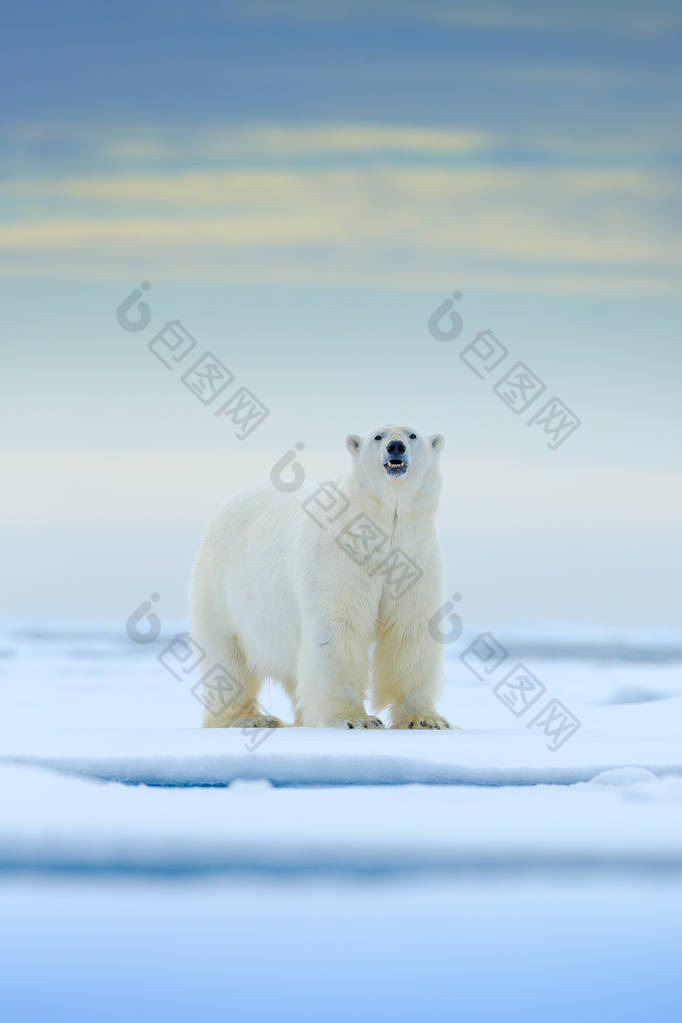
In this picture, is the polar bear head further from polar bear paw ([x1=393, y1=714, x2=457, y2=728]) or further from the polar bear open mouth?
polar bear paw ([x1=393, y1=714, x2=457, y2=728])

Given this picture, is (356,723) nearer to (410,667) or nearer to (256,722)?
(410,667)

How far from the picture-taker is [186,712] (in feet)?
25.9

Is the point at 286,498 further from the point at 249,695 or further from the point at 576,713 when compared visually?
the point at 576,713

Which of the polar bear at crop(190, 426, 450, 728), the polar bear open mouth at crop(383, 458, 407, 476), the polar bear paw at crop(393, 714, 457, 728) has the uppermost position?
the polar bear open mouth at crop(383, 458, 407, 476)

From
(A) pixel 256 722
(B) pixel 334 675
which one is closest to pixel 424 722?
(B) pixel 334 675

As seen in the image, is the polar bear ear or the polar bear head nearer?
the polar bear head

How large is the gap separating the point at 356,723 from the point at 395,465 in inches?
40.8

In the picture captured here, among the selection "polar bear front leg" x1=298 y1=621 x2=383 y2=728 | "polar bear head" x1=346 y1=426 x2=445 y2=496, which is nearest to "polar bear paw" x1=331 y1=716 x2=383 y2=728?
"polar bear front leg" x1=298 y1=621 x2=383 y2=728

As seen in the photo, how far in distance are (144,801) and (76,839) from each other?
38 centimetres

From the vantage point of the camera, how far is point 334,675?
16.8 ft

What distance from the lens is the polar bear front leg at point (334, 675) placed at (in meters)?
5.12

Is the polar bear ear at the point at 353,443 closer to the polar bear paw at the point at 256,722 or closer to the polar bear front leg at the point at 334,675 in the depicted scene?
the polar bear front leg at the point at 334,675

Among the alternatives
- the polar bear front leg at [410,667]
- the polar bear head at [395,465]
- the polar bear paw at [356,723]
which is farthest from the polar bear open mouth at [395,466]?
the polar bear paw at [356,723]

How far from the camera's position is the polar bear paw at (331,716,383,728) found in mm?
5035
